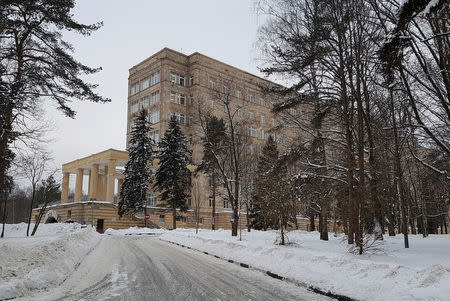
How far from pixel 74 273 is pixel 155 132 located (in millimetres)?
56413

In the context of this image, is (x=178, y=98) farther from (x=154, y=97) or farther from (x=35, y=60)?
(x=35, y=60)

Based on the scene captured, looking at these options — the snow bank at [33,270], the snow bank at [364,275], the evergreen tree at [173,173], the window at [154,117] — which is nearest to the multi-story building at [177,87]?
the window at [154,117]

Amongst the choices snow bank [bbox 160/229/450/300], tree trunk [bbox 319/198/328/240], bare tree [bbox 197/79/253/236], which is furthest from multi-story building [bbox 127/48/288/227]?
snow bank [bbox 160/229/450/300]

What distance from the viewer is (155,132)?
212 feet

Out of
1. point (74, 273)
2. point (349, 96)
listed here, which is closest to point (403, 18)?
point (349, 96)

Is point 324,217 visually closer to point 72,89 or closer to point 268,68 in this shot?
point 268,68

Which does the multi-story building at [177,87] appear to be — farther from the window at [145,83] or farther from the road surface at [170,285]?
the road surface at [170,285]

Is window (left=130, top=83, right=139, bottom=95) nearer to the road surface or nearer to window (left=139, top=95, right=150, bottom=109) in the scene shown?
window (left=139, top=95, right=150, bottom=109)

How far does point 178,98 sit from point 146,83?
7.91 metres

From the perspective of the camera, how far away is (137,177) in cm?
4462

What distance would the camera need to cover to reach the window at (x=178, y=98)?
64.8m

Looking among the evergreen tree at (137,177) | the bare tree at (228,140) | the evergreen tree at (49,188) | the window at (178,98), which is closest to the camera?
the bare tree at (228,140)

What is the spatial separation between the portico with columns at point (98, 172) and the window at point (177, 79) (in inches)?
729

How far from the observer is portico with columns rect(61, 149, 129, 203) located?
50312 mm
